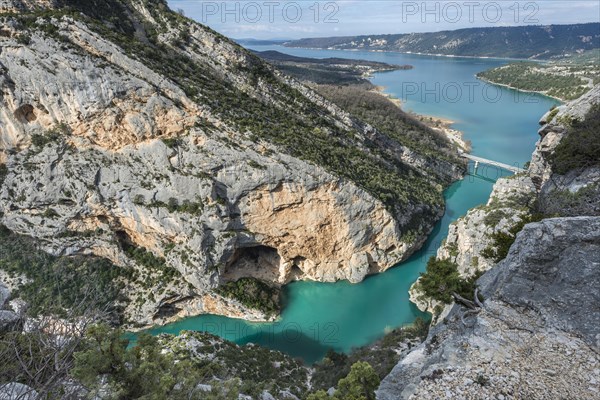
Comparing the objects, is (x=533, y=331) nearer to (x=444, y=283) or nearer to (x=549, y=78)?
(x=444, y=283)

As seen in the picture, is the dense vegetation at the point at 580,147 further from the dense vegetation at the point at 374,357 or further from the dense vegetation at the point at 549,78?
the dense vegetation at the point at 549,78

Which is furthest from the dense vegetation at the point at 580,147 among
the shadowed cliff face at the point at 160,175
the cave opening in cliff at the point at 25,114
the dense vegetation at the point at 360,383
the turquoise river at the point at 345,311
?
the cave opening in cliff at the point at 25,114

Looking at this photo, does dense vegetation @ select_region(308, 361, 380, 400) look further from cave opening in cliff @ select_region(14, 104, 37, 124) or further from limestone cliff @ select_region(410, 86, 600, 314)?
cave opening in cliff @ select_region(14, 104, 37, 124)

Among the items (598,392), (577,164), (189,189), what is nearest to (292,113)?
(189,189)

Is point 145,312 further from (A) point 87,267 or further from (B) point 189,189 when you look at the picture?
(B) point 189,189

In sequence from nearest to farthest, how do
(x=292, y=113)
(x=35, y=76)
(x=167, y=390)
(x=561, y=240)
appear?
(x=167, y=390) → (x=561, y=240) → (x=35, y=76) → (x=292, y=113)

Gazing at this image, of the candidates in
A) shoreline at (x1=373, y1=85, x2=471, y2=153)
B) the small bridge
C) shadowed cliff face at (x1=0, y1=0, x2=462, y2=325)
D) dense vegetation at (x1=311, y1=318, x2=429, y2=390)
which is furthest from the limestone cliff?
shoreline at (x1=373, y1=85, x2=471, y2=153)
